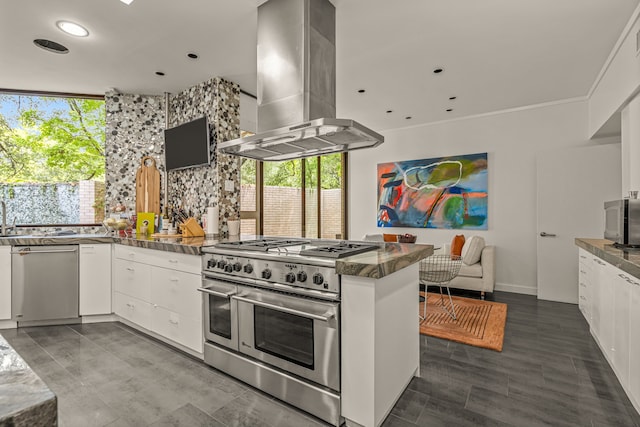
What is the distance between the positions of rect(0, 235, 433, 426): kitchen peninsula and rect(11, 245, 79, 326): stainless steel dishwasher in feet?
0.54

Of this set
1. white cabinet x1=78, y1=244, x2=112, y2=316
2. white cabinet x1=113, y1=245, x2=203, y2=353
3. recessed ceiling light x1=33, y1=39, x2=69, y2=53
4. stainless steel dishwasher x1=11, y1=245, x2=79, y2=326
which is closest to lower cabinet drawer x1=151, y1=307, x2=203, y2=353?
white cabinet x1=113, y1=245, x2=203, y2=353

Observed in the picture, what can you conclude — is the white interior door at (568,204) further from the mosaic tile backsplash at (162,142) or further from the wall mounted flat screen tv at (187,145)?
the wall mounted flat screen tv at (187,145)

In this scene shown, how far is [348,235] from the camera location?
6555 mm

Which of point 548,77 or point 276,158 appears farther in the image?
point 548,77

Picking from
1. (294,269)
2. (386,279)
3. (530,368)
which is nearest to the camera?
(386,279)

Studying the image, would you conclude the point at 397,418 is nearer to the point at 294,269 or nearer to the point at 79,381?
the point at 294,269

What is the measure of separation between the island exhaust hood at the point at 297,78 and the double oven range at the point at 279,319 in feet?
2.58

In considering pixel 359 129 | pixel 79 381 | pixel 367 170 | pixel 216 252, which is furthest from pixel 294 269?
pixel 367 170

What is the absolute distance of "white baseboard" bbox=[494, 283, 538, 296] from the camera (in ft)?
15.0

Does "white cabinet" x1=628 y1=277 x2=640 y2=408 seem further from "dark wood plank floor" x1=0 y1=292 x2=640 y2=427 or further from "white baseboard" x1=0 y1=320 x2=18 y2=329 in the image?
Result: "white baseboard" x1=0 y1=320 x2=18 y2=329

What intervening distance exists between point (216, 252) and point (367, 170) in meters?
4.37

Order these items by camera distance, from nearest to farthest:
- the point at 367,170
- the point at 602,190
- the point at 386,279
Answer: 1. the point at 386,279
2. the point at 602,190
3. the point at 367,170

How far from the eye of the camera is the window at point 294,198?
4738mm

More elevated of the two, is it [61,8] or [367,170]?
[61,8]
